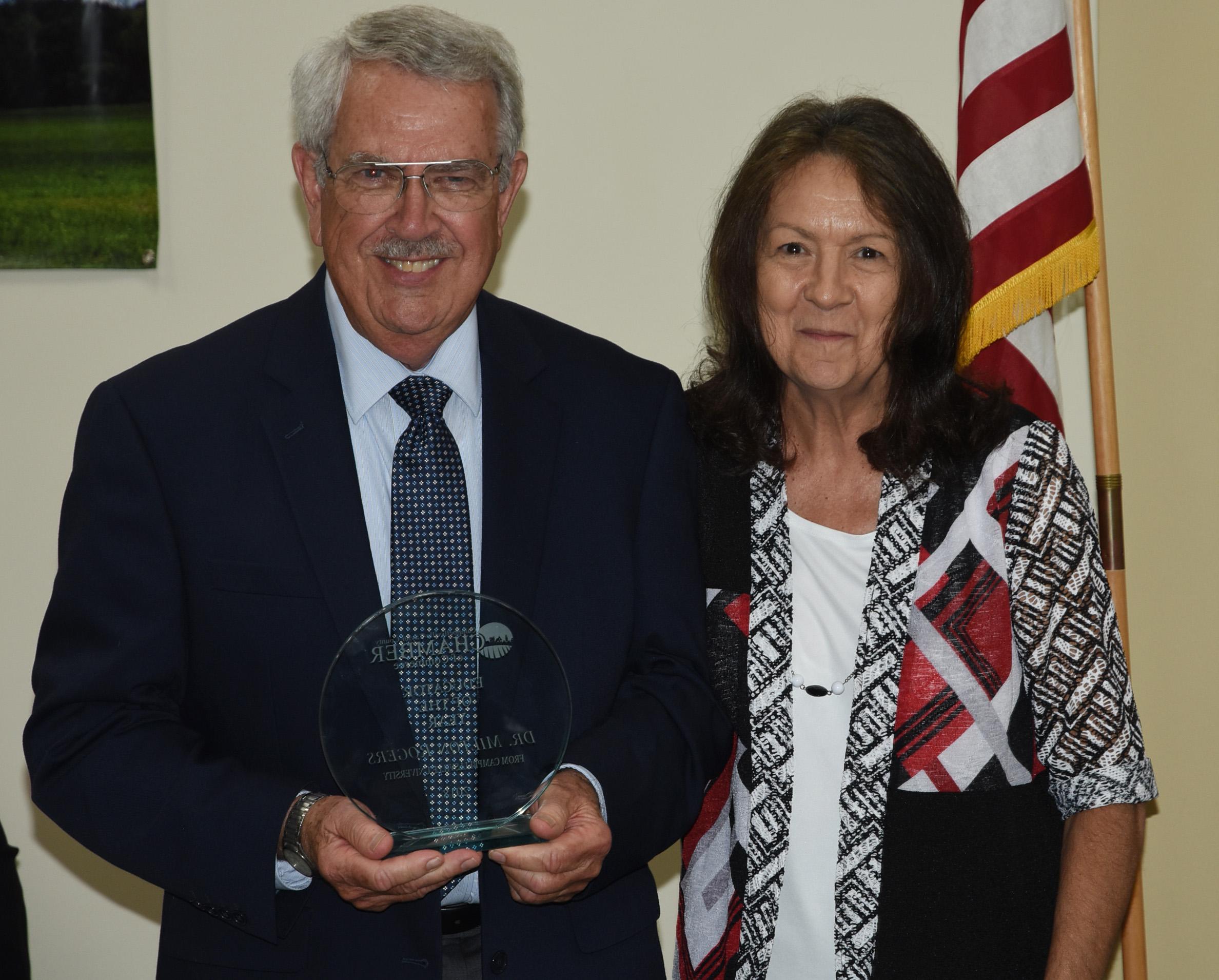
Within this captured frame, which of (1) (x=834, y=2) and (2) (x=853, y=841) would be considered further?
(1) (x=834, y=2)

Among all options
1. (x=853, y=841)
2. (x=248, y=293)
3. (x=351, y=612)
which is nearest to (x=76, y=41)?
(x=248, y=293)

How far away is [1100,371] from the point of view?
8.96ft

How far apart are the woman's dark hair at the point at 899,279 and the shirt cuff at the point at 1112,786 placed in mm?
507

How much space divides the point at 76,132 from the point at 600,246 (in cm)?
131

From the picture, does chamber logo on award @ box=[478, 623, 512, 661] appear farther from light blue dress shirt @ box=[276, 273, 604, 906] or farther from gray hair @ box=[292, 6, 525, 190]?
gray hair @ box=[292, 6, 525, 190]

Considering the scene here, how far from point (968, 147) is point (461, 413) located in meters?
1.40

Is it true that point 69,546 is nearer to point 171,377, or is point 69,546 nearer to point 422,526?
point 171,377

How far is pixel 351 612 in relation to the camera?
1.67 m

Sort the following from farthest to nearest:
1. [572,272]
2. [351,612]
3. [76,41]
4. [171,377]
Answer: [572,272] < [76,41] < [171,377] < [351,612]

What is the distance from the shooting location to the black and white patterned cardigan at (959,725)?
5.93 ft

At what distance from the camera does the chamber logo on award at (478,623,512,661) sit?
1.56 m

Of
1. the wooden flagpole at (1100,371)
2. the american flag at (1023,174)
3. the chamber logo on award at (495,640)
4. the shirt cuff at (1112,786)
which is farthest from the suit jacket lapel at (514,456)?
the wooden flagpole at (1100,371)

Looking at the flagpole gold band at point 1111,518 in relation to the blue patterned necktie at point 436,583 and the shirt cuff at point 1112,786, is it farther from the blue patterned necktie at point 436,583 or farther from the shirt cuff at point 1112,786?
the blue patterned necktie at point 436,583

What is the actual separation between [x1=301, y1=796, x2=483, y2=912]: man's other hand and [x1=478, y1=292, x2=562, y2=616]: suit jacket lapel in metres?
0.35
